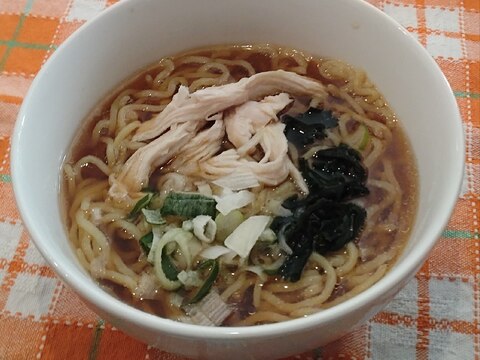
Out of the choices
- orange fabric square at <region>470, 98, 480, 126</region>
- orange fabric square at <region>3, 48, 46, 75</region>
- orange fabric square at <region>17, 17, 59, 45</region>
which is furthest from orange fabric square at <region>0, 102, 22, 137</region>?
orange fabric square at <region>470, 98, 480, 126</region>

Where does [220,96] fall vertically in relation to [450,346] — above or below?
above

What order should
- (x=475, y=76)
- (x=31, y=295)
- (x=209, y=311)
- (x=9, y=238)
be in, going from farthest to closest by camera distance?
1. (x=475, y=76)
2. (x=9, y=238)
3. (x=31, y=295)
4. (x=209, y=311)

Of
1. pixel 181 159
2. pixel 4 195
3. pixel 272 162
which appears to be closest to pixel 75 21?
pixel 4 195

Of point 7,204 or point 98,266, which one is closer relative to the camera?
point 98,266

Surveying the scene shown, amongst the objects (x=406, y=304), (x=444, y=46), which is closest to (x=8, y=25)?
(x=444, y=46)

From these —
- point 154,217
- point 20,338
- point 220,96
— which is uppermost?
point 220,96

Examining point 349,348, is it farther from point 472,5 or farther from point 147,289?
point 472,5

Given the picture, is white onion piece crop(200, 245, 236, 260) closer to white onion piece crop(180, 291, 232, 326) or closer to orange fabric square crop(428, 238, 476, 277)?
white onion piece crop(180, 291, 232, 326)
